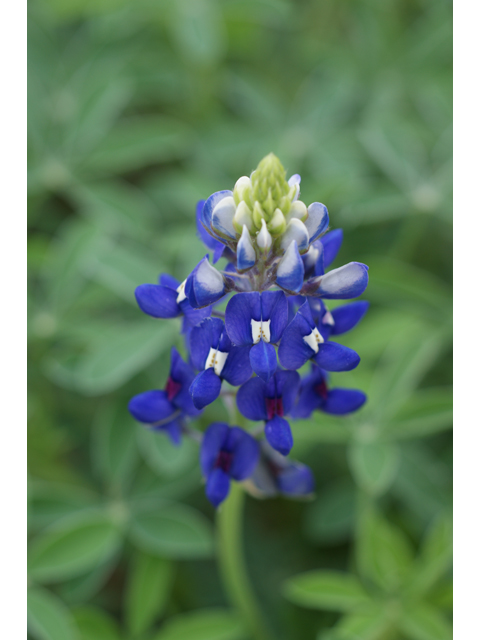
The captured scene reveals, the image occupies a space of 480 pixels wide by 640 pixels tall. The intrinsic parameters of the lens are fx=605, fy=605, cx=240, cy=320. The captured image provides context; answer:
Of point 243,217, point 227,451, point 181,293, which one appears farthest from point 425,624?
point 243,217

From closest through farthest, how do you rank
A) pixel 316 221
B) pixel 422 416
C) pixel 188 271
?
pixel 316 221 → pixel 422 416 → pixel 188 271

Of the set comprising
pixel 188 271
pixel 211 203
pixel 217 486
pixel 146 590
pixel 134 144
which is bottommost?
pixel 146 590

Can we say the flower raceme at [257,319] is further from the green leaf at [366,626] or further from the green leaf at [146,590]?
→ the green leaf at [146,590]

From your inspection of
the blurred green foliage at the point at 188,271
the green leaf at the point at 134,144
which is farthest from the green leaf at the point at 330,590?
the green leaf at the point at 134,144

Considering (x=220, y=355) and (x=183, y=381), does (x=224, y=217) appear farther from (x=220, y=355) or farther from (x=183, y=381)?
(x=183, y=381)

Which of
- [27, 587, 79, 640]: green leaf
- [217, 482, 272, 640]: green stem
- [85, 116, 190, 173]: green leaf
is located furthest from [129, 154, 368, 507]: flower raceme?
[85, 116, 190, 173]: green leaf

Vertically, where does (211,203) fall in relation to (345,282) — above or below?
above
